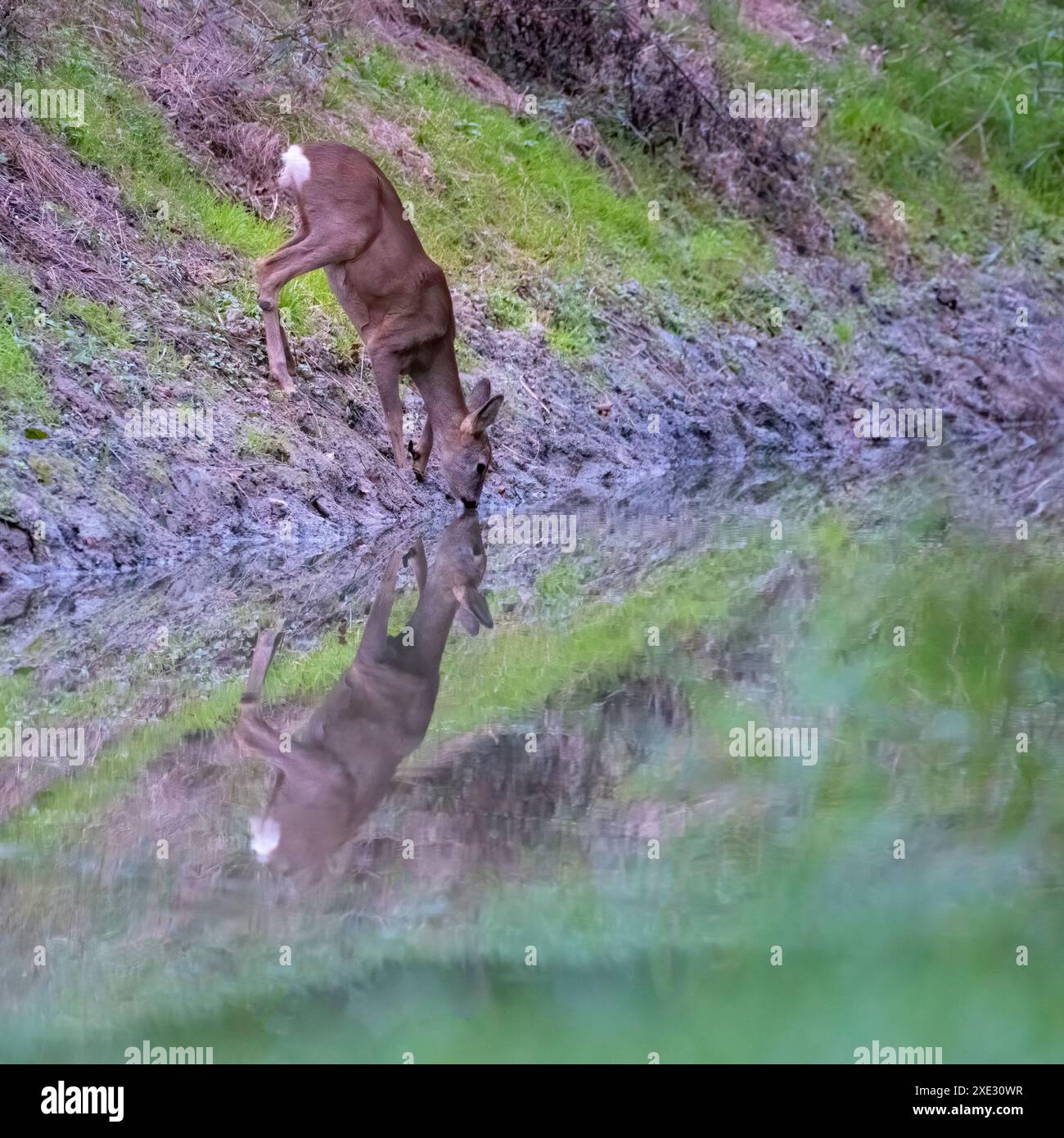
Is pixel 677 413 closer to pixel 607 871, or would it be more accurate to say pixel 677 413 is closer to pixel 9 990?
pixel 607 871

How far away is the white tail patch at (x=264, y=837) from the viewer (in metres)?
4.57

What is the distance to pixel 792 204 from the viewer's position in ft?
67.1

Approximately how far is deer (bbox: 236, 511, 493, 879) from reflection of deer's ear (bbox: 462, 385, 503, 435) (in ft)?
9.87

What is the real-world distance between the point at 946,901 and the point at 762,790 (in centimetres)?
114

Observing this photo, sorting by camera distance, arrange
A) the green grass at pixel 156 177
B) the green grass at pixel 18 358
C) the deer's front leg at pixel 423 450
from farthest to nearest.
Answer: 1. the green grass at pixel 156 177
2. the deer's front leg at pixel 423 450
3. the green grass at pixel 18 358

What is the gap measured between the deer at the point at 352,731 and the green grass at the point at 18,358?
2.90m

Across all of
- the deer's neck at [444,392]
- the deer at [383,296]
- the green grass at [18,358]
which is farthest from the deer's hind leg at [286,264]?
the green grass at [18,358]

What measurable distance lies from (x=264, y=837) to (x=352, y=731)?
132 cm

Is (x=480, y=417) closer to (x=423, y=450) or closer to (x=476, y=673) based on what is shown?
(x=423, y=450)

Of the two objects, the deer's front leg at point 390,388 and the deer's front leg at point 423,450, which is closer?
the deer's front leg at point 390,388

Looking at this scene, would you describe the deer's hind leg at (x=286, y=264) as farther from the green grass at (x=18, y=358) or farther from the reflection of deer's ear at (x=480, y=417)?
the green grass at (x=18, y=358)

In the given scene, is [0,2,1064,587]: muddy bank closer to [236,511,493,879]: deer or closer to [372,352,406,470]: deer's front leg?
[372,352,406,470]: deer's front leg
